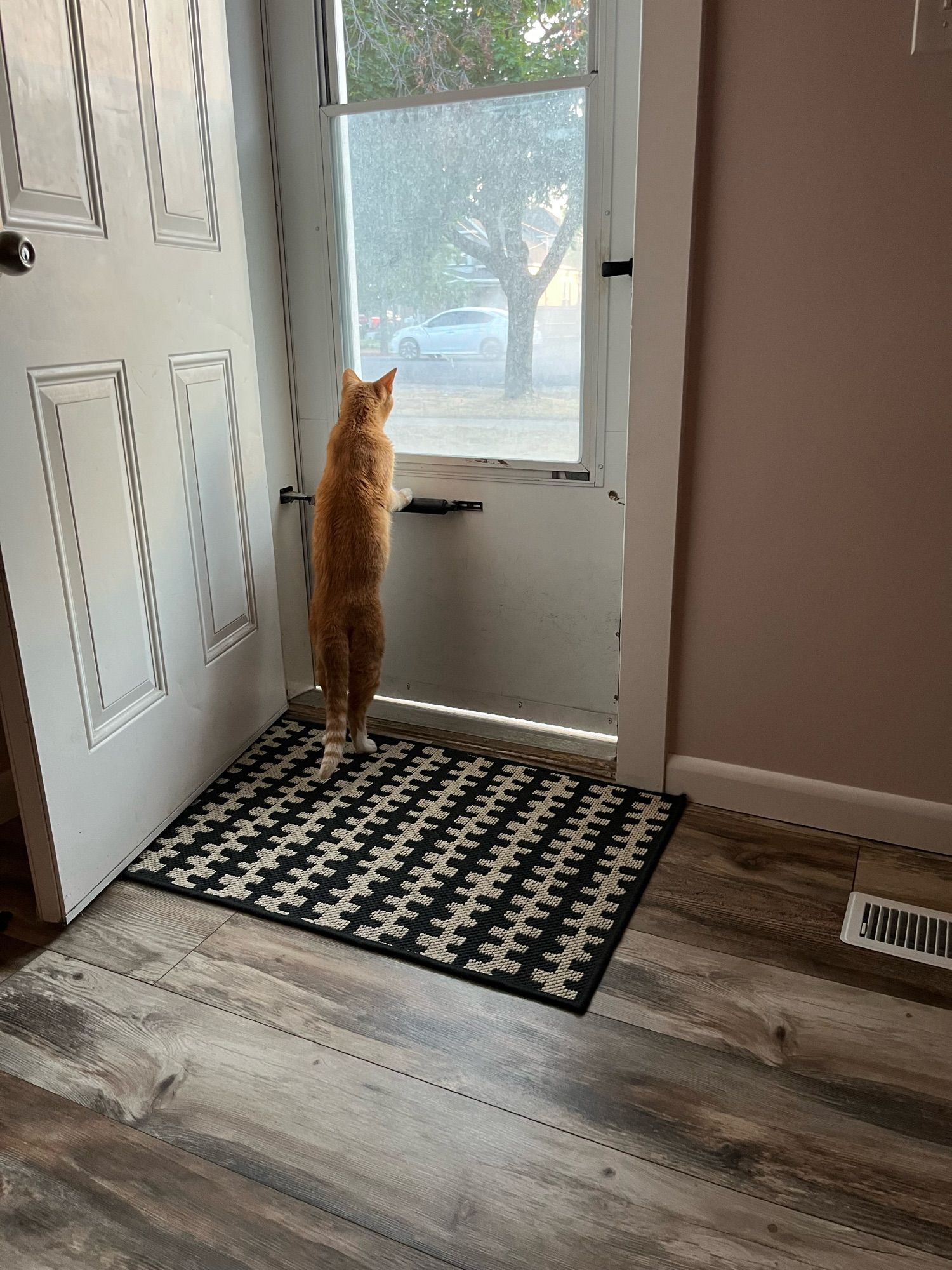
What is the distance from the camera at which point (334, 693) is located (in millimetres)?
1989

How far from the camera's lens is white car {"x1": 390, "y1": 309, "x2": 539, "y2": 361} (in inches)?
79.6

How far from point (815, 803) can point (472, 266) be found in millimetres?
1309

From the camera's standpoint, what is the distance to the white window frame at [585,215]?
180 cm

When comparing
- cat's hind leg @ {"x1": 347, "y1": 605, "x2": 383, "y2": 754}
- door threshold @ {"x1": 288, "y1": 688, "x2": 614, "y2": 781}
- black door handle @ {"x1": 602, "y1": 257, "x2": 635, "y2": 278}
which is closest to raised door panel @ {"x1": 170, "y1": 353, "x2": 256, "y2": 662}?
cat's hind leg @ {"x1": 347, "y1": 605, "x2": 383, "y2": 754}

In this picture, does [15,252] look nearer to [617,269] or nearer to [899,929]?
[617,269]

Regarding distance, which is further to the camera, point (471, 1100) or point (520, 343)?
point (520, 343)

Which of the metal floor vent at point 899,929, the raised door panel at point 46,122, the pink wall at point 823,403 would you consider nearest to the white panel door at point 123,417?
the raised door panel at point 46,122

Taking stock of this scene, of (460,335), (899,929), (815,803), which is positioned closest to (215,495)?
(460,335)

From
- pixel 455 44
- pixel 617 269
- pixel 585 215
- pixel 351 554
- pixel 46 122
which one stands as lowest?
pixel 351 554

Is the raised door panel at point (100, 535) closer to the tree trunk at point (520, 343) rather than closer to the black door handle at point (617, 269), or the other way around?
the tree trunk at point (520, 343)

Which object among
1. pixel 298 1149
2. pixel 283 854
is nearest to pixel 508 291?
pixel 283 854

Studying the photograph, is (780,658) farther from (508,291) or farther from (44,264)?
(44,264)

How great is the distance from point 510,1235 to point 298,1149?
0.28m

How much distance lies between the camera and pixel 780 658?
5.81 ft
